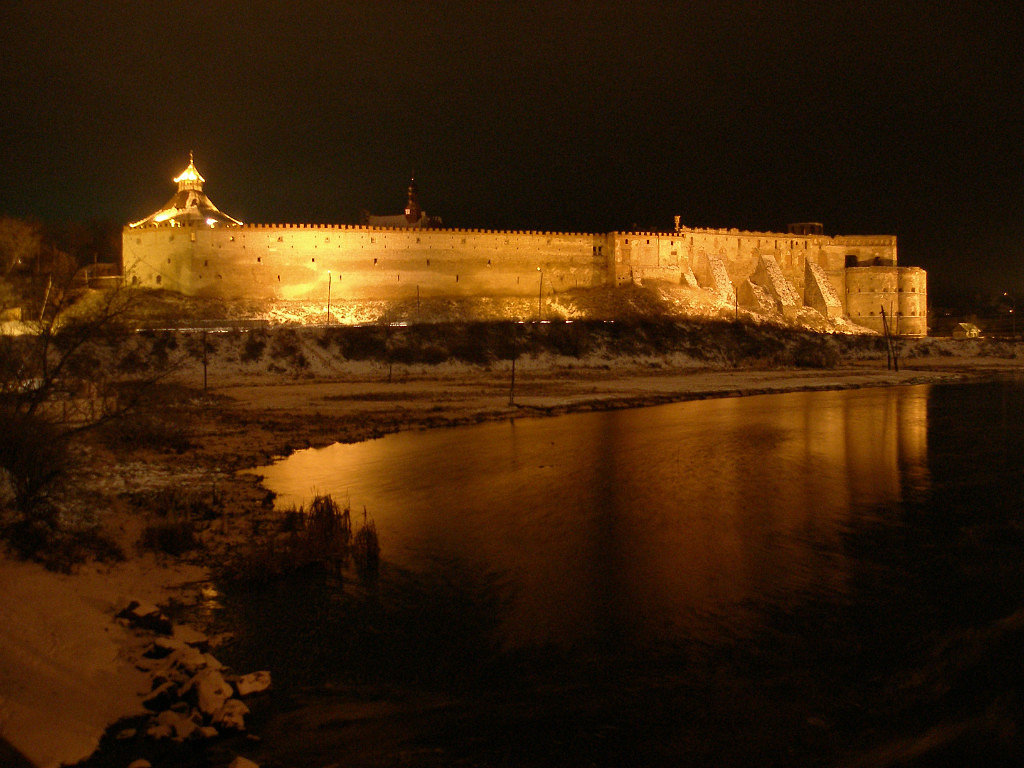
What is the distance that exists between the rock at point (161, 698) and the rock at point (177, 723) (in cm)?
25

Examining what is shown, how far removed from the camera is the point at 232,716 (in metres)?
5.38

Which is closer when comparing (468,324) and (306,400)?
(306,400)

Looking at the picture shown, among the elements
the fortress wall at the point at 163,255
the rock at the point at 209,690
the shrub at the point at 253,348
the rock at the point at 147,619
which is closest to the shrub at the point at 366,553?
the rock at the point at 147,619

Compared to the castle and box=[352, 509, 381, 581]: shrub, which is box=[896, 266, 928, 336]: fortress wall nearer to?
the castle

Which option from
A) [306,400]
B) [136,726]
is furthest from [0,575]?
[306,400]

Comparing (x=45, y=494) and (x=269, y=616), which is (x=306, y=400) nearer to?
(x=45, y=494)

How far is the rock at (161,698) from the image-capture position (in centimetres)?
557

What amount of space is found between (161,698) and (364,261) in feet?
148

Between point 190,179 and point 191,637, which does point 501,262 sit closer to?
point 190,179

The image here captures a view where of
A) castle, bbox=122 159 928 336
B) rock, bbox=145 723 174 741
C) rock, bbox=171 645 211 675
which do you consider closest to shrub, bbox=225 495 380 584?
rock, bbox=171 645 211 675

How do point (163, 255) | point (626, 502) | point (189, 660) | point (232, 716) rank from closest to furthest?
point (232, 716) < point (189, 660) < point (626, 502) < point (163, 255)

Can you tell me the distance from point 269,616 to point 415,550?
2.64 meters

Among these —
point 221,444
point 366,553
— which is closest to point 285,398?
point 221,444

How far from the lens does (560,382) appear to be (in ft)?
113
